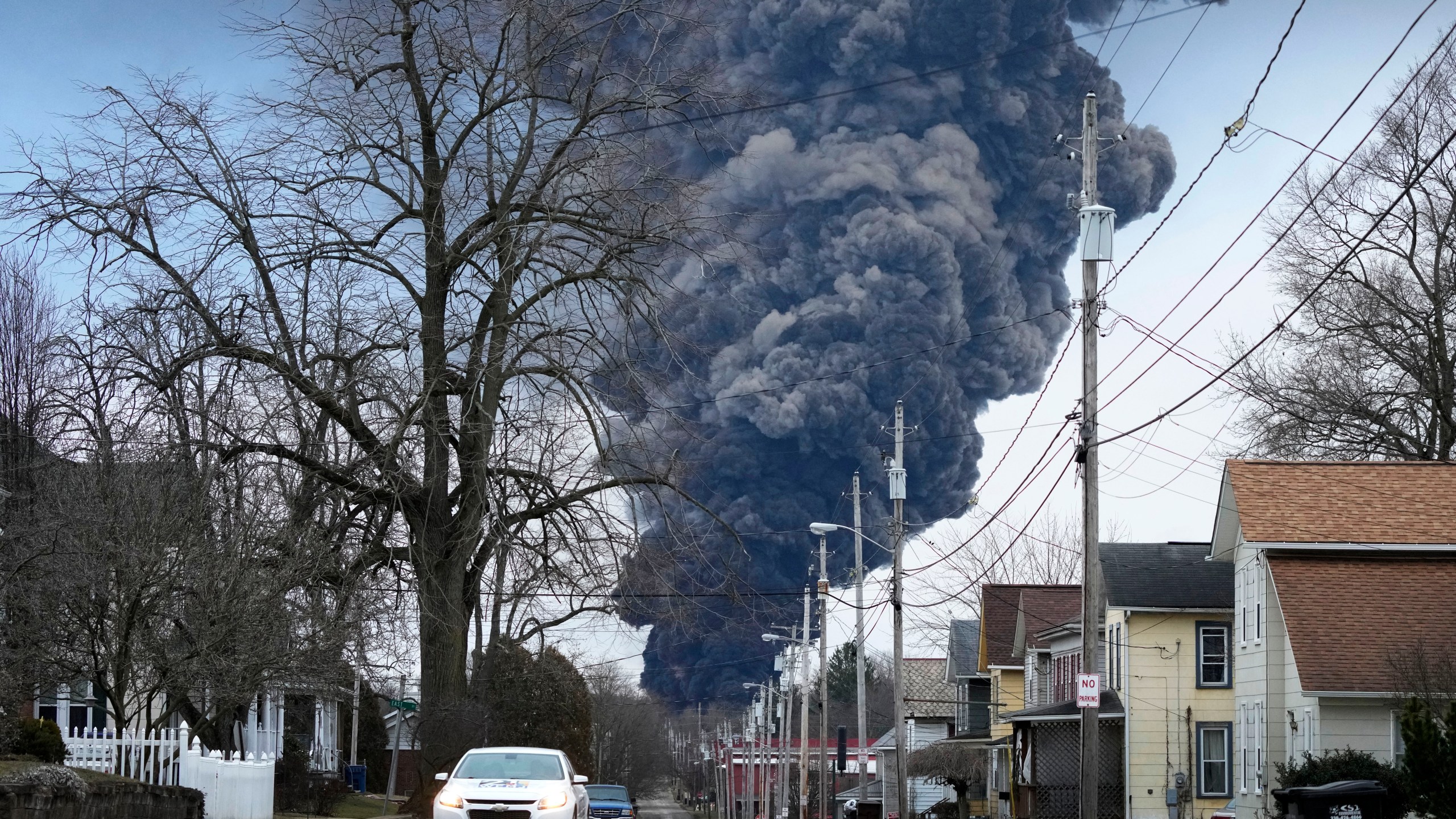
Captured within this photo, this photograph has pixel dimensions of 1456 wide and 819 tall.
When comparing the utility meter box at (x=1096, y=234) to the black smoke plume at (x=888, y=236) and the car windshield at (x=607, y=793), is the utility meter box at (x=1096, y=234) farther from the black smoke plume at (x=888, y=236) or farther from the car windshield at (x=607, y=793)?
the black smoke plume at (x=888, y=236)

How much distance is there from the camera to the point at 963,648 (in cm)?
6775

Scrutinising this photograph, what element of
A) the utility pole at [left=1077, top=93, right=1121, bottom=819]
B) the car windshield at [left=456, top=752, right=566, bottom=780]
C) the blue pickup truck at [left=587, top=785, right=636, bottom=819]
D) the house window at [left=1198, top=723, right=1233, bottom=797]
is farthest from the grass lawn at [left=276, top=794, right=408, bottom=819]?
the house window at [left=1198, top=723, right=1233, bottom=797]

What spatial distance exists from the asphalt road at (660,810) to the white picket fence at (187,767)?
60354mm

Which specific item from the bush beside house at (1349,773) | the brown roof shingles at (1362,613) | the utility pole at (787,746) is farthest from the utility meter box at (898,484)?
the utility pole at (787,746)

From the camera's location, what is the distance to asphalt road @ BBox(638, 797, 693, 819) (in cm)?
10950

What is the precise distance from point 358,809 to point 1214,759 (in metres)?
22.3

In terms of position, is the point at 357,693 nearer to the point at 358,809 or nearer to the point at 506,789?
the point at 358,809

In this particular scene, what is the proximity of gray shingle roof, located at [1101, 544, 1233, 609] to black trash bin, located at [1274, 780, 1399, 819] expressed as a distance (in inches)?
689

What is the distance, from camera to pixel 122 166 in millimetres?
23828

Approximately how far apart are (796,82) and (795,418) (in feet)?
120

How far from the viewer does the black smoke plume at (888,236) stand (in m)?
140

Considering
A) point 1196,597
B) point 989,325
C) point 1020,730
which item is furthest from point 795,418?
point 1196,597

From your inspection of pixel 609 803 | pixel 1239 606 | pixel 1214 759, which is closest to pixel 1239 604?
pixel 1239 606

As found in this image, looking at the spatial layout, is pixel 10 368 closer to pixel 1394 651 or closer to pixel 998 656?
pixel 1394 651
